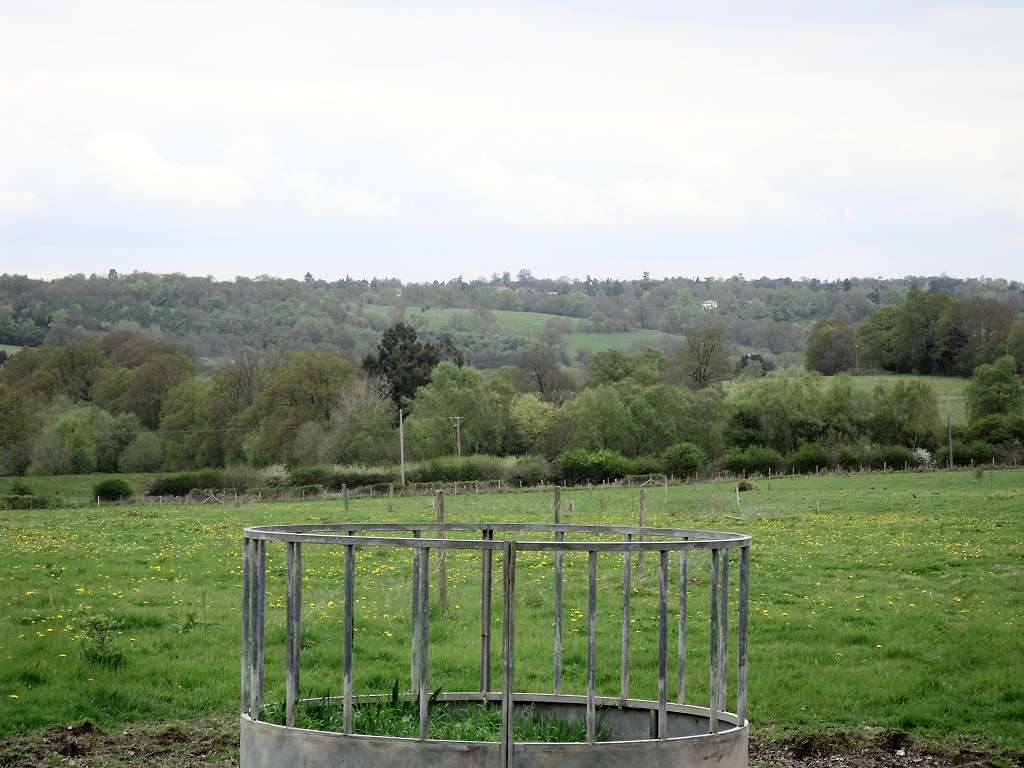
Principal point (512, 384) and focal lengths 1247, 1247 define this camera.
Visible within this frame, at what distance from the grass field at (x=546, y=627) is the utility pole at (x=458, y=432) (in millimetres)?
54125

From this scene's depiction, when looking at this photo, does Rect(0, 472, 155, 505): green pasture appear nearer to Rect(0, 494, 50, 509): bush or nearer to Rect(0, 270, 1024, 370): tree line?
Rect(0, 494, 50, 509): bush

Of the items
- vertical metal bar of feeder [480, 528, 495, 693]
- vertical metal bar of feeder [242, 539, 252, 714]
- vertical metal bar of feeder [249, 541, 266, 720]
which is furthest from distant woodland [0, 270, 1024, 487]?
vertical metal bar of feeder [249, 541, 266, 720]

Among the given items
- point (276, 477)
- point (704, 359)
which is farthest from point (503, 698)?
point (704, 359)

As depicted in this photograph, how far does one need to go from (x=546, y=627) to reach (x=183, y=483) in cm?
5524

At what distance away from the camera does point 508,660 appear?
340 inches

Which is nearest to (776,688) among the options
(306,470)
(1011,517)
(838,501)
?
(1011,517)

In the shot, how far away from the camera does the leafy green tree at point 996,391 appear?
3656 inches

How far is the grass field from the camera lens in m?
14.7

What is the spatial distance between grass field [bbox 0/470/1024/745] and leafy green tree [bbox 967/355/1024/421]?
6252cm

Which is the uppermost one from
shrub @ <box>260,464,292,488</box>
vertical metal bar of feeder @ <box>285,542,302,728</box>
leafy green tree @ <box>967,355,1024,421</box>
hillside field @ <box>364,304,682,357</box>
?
hillside field @ <box>364,304,682,357</box>

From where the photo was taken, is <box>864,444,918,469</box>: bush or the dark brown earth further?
<box>864,444,918,469</box>: bush

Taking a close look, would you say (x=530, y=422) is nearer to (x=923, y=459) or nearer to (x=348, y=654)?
(x=923, y=459)

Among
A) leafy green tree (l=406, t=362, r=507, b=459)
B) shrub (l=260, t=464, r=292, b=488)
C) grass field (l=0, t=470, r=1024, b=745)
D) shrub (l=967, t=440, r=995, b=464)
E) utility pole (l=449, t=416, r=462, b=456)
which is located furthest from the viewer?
leafy green tree (l=406, t=362, r=507, b=459)

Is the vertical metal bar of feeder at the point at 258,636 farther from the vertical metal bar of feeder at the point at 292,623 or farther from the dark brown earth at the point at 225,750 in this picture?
the dark brown earth at the point at 225,750
